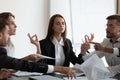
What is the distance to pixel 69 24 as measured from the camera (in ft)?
11.6

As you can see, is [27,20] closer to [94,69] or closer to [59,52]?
[59,52]

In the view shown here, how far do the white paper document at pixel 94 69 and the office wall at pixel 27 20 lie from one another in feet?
6.13

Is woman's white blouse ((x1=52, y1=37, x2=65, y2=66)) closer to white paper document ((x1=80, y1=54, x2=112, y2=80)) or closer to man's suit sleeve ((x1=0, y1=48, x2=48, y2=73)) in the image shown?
white paper document ((x1=80, y1=54, x2=112, y2=80))

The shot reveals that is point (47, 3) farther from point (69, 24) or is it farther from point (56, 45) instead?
point (56, 45)

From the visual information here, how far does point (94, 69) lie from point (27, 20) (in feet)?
6.41

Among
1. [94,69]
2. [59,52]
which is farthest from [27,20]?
[94,69]

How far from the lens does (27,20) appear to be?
339 cm

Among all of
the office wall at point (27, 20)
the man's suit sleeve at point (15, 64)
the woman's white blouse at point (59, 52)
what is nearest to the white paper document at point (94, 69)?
the man's suit sleeve at point (15, 64)

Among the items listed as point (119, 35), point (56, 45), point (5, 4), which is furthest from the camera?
point (5, 4)

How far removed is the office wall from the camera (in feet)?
10.9

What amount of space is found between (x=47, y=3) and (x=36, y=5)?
0.17 metres

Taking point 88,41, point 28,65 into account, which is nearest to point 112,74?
point 88,41

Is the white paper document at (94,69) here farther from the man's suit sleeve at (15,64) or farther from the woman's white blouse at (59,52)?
the woman's white blouse at (59,52)

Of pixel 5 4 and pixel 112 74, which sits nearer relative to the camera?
pixel 112 74
